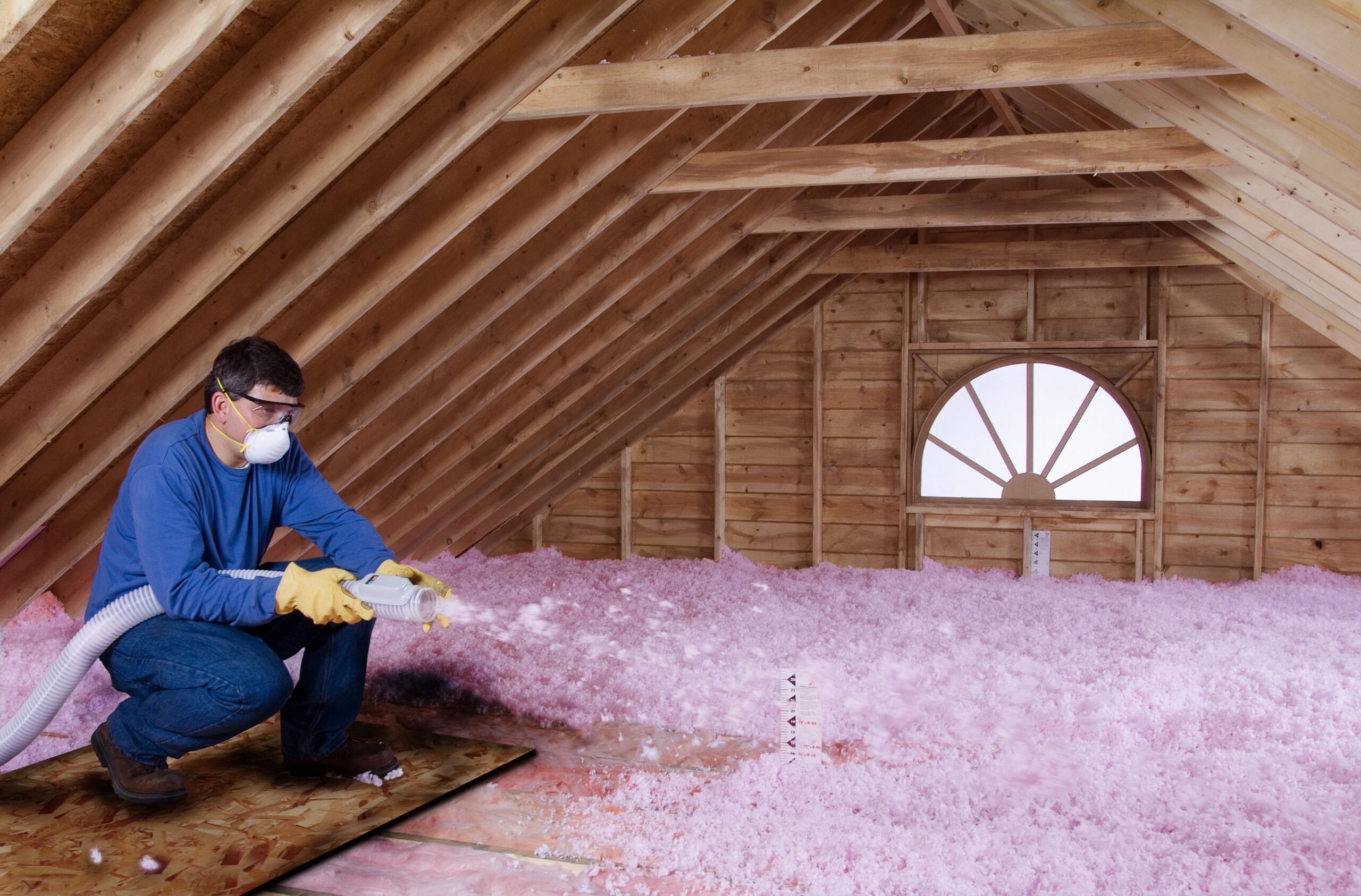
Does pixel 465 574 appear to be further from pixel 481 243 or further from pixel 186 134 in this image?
pixel 186 134

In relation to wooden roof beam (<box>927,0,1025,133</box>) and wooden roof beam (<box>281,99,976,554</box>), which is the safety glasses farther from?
wooden roof beam (<box>927,0,1025,133</box>)

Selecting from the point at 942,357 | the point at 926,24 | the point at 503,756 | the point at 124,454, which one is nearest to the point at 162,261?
the point at 124,454

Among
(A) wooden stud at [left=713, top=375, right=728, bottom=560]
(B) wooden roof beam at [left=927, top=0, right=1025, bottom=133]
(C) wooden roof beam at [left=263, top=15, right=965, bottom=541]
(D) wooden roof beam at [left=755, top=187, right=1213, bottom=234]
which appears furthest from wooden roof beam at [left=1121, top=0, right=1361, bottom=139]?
(A) wooden stud at [left=713, top=375, right=728, bottom=560]

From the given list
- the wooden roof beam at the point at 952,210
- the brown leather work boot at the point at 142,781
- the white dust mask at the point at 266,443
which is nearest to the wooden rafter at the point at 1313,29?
the white dust mask at the point at 266,443

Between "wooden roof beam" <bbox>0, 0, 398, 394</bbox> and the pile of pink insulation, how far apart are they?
1.33 metres

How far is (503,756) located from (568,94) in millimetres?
1681

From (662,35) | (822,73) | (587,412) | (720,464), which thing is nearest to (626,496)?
(720,464)

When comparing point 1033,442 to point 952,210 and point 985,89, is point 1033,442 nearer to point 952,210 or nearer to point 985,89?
point 952,210

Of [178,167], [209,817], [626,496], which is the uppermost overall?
[178,167]

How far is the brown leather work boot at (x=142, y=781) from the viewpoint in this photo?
2.17 metres

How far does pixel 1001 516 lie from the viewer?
18.5 feet

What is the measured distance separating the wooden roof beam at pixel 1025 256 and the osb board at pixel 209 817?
3.25 meters

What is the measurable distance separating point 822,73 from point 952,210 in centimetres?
164

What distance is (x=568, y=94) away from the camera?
2.42 m
